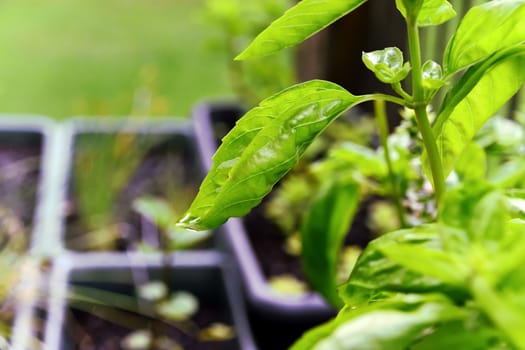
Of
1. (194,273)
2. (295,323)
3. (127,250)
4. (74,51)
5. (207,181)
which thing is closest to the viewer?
(207,181)

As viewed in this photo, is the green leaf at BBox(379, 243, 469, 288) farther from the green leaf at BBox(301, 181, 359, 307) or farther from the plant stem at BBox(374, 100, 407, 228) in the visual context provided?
the green leaf at BBox(301, 181, 359, 307)

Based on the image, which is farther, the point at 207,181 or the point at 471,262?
the point at 207,181

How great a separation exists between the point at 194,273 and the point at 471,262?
3.36 feet

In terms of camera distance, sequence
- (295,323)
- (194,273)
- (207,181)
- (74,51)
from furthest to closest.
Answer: (74,51)
(194,273)
(295,323)
(207,181)

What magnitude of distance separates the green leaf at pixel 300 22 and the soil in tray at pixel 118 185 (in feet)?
3.33

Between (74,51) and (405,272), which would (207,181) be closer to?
(405,272)

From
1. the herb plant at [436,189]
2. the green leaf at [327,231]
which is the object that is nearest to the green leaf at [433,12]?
the herb plant at [436,189]

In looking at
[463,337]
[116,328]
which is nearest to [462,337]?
[463,337]

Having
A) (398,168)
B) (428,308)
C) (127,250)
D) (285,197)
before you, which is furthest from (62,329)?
(428,308)

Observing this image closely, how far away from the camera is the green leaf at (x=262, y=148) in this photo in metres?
0.36

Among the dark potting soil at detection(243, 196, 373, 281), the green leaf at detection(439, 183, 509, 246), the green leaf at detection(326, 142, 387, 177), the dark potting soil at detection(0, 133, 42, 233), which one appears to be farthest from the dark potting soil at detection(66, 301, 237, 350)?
the green leaf at detection(439, 183, 509, 246)

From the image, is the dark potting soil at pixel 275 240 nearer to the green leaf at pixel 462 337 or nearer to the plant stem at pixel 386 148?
the plant stem at pixel 386 148

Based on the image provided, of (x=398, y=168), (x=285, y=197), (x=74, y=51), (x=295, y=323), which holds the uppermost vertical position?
(x=74, y=51)

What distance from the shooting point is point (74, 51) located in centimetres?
227
